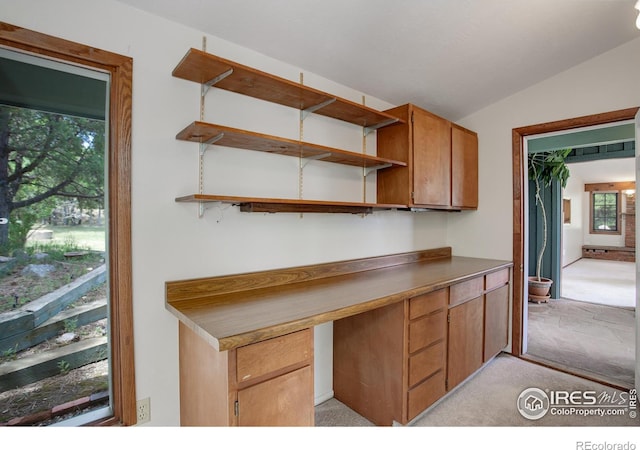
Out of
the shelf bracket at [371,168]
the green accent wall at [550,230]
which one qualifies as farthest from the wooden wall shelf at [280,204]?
the green accent wall at [550,230]

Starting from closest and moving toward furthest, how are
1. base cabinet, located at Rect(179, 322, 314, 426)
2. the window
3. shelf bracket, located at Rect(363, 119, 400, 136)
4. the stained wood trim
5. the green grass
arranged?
base cabinet, located at Rect(179, 322, 314, 426) → the green grass → the stained wood trim → shelf bracket, located at Rect(363, 119, 400, 136) → the window

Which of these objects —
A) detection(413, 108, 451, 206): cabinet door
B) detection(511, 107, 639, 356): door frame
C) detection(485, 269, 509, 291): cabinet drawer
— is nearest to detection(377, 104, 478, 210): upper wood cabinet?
detection(413, 108, 451, 206): cabinet door

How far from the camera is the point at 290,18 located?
1.66 m

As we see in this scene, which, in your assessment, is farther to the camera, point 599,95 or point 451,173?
point 451,173

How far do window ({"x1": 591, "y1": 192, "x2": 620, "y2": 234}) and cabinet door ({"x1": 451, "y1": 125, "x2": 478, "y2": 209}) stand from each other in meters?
9.15

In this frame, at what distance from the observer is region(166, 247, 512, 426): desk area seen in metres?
1.21

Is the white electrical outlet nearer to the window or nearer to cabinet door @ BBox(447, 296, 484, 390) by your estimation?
cabinet door @ BBox(447, 296, 484, 390)

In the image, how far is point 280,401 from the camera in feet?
4.22

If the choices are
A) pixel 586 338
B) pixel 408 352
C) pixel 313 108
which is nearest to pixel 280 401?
pixel 408 352

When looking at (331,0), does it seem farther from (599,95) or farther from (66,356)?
(599,95)

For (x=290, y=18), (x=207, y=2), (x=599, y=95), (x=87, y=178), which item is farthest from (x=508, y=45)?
(x=87, y=178)

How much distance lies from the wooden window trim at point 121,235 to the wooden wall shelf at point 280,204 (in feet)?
0.87

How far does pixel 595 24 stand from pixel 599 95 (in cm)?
65

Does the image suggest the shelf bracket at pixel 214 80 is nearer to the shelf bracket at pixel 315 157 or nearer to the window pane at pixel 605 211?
the shelf bracket at pixel 315 157
